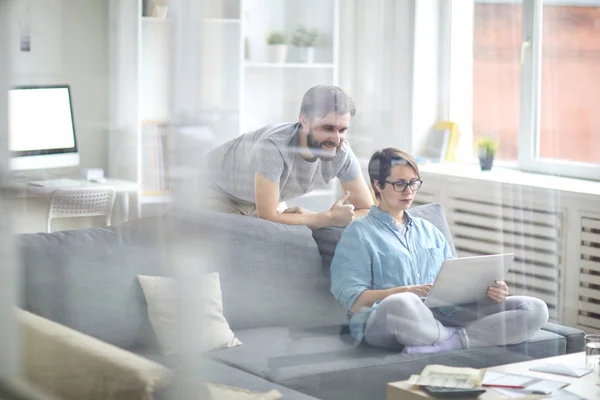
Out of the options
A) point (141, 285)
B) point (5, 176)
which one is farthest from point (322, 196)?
point (5, 176)

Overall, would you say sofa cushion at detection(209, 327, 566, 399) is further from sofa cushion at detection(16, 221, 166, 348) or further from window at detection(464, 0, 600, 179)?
window at detection(464, 0, 600, 179)

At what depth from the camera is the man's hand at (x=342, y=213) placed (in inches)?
29.4

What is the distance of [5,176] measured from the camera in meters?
Result: 0.90

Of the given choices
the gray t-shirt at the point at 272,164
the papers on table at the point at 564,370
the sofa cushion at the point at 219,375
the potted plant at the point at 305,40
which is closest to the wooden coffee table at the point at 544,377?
the papers on table at the point at 564,370

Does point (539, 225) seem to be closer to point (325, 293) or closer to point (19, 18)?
point (325, 293)

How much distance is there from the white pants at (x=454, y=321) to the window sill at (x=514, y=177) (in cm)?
12

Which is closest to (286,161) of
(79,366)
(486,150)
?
(486,150)

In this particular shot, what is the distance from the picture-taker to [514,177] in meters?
0.81

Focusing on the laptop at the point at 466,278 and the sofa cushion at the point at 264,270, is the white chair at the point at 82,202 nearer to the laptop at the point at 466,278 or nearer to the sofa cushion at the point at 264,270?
the sofa cushion at the point at 264,270

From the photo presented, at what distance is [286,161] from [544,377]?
0.37m

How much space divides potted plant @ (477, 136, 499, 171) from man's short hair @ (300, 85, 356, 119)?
0.14 m

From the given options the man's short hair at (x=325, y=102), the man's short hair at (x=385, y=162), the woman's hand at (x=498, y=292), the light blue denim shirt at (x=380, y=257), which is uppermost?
the man's short hair at (x=325, y=102)

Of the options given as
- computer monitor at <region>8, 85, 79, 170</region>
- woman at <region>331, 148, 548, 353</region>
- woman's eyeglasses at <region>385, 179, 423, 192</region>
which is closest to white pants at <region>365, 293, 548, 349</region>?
woman at <region>331, 148, 548, 353</region>

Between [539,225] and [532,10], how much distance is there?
0.73ft
